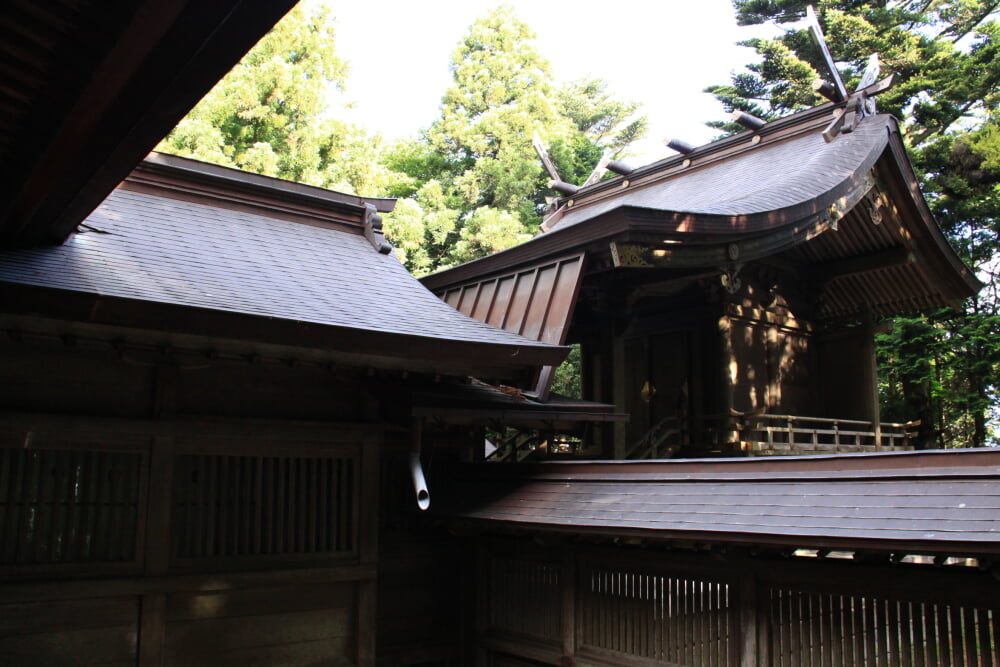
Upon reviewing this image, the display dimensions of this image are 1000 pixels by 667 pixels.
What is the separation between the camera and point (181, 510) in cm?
691

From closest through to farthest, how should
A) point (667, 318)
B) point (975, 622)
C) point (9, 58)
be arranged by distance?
point (9, 58) < point (975, 622) < point (667, 318)

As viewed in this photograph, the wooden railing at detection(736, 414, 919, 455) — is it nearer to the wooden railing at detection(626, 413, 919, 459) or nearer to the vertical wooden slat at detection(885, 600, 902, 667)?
the wooden railing at detection(626, 413, 919, 459)

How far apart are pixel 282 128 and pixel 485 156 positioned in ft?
26.8

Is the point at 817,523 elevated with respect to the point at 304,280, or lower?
lower

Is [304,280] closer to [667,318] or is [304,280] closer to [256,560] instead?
[256,560]

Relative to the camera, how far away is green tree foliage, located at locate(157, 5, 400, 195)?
769 inches

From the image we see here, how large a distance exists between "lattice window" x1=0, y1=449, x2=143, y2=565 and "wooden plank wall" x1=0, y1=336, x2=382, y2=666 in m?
0.01

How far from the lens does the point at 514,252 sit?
10.1 meters

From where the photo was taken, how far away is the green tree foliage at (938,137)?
17469 millimetres

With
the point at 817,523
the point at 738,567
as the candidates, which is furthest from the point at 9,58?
the point at 738,567

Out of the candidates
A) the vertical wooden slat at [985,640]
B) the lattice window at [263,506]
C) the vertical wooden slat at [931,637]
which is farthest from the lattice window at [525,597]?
the vertical wooden slat at [985,640]

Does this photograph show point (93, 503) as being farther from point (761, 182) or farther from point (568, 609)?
point (761, 182)

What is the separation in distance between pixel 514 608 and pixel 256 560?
2.54 meters

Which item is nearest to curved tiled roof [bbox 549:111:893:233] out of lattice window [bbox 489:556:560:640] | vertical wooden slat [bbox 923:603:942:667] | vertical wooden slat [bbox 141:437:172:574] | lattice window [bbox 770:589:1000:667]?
lattice window [bbox 489:556:560:640]
